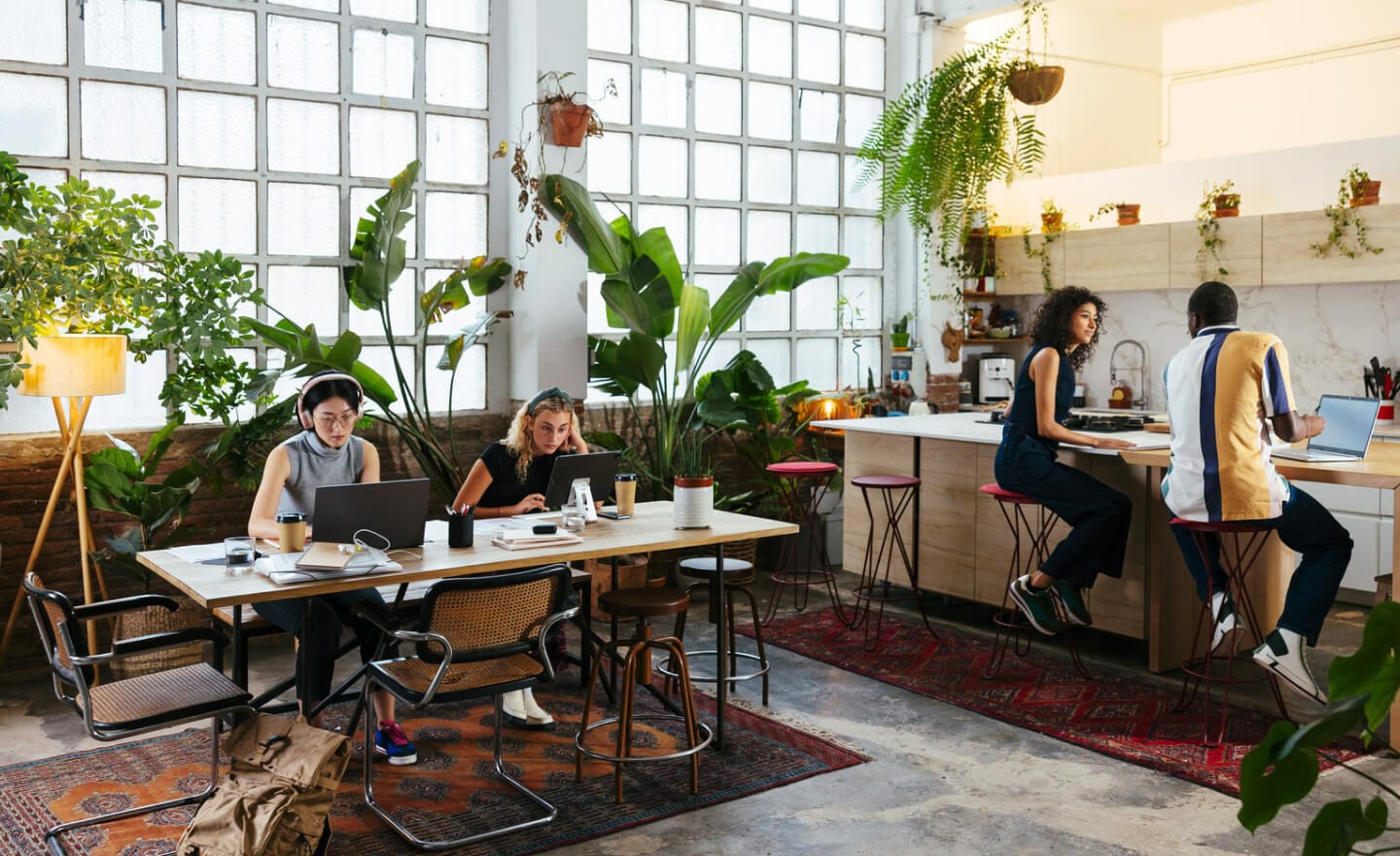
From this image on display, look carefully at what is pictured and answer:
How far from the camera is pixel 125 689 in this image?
3.66 meters

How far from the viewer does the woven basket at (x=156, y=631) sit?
518cm

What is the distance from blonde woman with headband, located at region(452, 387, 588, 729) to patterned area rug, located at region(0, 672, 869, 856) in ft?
1.31

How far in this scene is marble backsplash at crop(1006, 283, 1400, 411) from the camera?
278 inches

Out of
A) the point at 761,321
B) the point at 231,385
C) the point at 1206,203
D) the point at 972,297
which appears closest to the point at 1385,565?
the point at 1206,203

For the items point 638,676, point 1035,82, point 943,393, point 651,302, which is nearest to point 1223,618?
point 638,676

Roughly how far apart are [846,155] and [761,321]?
1.31m

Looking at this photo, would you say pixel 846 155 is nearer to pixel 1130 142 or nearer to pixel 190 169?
pixel 1130 142

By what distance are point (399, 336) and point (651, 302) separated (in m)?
1.33

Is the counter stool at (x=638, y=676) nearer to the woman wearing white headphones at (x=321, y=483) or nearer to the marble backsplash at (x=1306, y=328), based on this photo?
the woman wearing white headphones at (x=321, y=483)

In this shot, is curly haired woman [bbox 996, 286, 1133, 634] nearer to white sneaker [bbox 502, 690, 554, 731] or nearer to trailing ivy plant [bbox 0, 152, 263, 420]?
white sneaker [bbox 502, 690, 554, 731]

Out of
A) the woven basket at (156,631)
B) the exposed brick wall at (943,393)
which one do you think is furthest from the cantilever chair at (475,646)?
the exposed brick wall at (943,393)

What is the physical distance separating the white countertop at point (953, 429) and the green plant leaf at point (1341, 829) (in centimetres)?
380

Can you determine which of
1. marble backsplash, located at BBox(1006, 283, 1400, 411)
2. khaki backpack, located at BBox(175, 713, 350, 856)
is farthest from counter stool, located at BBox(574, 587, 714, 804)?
marble backsplash, located at BBox(1006, 283, 1400, 411)

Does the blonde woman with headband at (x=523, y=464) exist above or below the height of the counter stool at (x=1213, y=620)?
above
